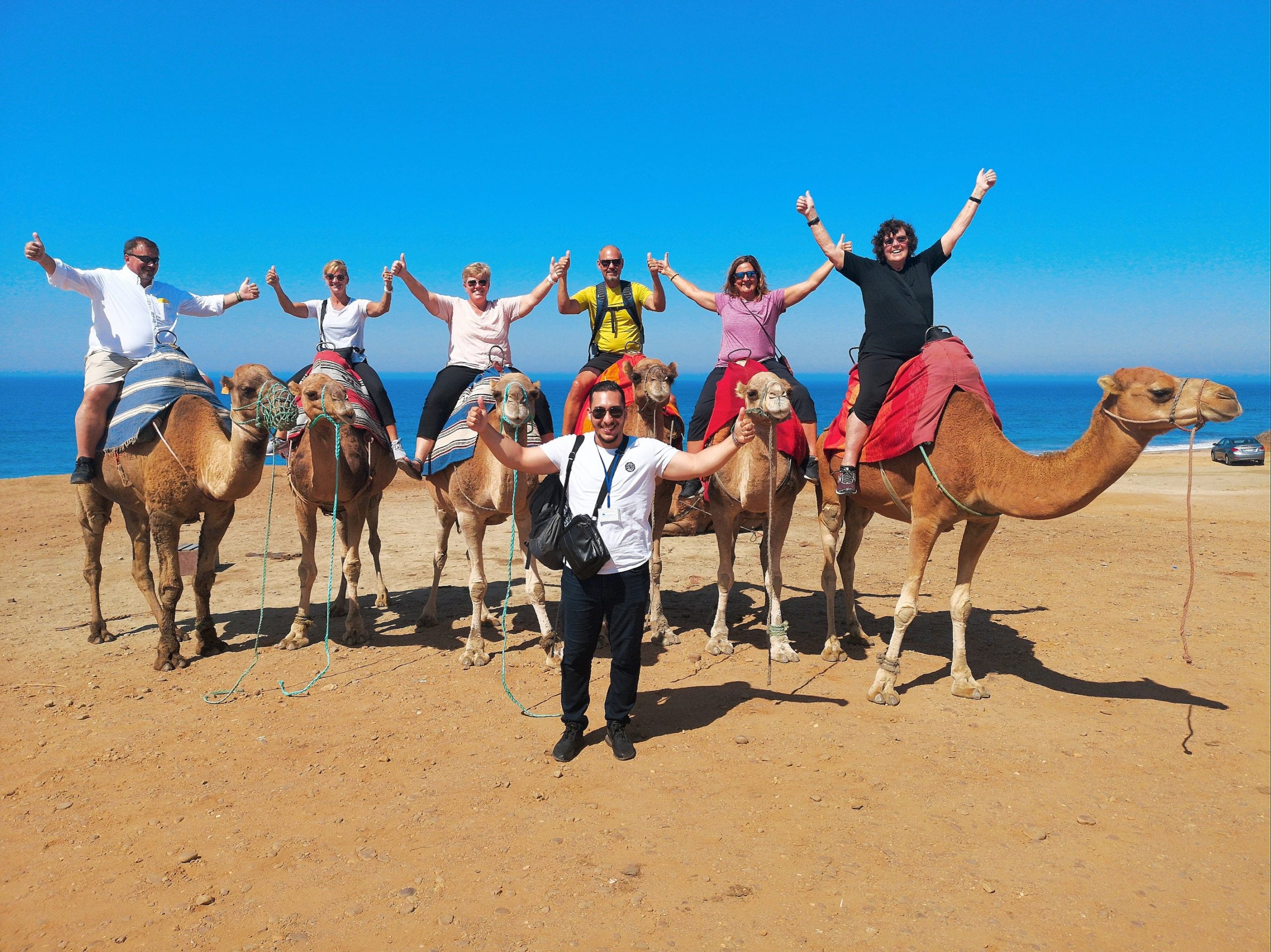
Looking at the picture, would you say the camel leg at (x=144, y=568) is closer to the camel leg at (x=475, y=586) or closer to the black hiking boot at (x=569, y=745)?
the camel leg at (x=475, y=586)

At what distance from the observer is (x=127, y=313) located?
7406 millimetres

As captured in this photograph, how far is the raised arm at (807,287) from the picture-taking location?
726 cm

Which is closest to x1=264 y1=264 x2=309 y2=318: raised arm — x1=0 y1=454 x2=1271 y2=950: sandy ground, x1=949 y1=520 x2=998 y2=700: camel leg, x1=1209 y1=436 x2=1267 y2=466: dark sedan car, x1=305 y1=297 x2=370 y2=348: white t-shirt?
x1=305 y1=297 x2=370 y2=348: white t-shirt

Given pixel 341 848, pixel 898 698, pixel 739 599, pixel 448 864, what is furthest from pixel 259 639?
pixel 898 698

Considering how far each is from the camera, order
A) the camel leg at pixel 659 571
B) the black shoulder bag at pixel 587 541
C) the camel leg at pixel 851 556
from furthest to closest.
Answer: the camel leg at pixel 659 571 → the camel leg at pixel 851 556 → the black shoulder bag at pixel 587 541

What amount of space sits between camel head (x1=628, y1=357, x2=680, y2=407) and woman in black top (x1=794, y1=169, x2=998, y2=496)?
1737mm

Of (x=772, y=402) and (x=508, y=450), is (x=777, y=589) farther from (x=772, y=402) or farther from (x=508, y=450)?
(x=508, y=450)

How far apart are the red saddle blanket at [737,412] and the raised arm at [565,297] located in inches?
77.2

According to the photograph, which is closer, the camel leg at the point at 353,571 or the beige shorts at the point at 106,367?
the beige shorts at the point at 106,367

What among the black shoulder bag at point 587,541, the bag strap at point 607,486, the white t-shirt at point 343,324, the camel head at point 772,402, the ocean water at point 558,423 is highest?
the white t-shirt at point 343,324

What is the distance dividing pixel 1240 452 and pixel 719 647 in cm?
2295

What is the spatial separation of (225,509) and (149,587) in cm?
112

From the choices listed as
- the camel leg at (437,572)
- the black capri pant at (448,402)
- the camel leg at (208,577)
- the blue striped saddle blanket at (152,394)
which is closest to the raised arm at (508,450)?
the black capri pant at (448,402)

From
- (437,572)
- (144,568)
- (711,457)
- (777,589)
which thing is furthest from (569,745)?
(144,568)
